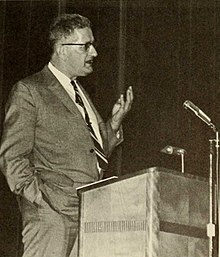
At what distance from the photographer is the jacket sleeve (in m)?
2.84

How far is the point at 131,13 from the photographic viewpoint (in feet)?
16.6

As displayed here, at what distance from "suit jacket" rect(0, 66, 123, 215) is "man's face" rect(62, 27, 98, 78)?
7.2 inches

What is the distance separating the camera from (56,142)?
301cm

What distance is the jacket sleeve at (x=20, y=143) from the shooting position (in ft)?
9.31

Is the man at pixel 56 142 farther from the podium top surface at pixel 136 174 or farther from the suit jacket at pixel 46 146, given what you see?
the podium top surface at pixel 136 174

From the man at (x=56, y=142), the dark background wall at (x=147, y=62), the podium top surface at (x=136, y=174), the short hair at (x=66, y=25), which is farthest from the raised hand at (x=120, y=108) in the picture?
the dark background wall at (x=147, y=62)

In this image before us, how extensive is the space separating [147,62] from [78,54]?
1.73 m

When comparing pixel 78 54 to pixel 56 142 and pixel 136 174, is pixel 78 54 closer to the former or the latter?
pixel 56 142

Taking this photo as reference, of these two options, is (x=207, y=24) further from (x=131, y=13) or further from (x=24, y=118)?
(x=24, y=118)

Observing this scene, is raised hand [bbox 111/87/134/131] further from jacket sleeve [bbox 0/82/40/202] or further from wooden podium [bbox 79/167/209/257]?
wooden podium [bbox 79/167/209/257]

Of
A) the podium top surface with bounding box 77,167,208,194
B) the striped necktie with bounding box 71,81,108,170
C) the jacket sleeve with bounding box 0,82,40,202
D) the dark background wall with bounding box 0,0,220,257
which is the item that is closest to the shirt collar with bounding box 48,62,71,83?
the striped necktie with bounding box 71,81,108,170

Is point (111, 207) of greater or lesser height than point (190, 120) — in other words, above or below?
below

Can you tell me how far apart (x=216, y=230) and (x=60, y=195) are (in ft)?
2.31

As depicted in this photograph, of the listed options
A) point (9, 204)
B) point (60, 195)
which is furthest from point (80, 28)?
point (9, 204)
